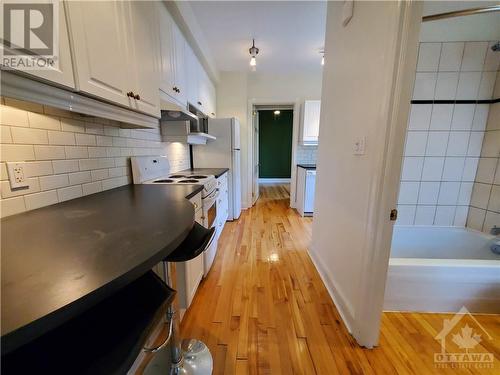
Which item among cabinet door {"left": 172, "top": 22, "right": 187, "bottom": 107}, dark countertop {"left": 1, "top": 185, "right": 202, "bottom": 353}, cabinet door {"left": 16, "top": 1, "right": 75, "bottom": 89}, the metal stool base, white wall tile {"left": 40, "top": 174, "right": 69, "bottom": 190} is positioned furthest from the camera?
cabinet door {"left": 172, "top": 22, "right": 187, "bottom": 107}

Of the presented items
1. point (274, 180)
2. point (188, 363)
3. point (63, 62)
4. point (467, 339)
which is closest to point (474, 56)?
point (467, 339)

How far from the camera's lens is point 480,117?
6.39ft

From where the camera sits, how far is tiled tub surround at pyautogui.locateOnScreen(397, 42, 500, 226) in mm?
1889

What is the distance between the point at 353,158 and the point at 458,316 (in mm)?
1410

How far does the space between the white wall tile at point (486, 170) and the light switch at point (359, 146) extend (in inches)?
66.8

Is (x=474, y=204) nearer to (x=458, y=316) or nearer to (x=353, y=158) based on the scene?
(x=458, y=316)

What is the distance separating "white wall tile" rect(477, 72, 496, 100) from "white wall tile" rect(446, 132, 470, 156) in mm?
359

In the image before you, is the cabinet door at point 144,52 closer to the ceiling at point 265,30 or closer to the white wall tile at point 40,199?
the white wall tile at point 40,199

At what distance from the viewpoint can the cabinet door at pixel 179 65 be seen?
6.41 ft

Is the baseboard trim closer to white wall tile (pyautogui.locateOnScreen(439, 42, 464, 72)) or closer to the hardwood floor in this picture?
the hardwood floor

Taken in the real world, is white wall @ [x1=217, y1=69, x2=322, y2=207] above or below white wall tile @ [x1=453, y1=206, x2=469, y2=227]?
above

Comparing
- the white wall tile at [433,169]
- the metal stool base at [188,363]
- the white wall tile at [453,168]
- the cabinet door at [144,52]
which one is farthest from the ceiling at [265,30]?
the metal stool base at [188,363]

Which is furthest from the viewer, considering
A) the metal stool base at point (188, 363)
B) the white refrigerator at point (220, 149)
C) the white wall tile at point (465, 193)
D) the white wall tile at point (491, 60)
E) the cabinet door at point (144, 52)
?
the white refrigerator at point (220, 149)

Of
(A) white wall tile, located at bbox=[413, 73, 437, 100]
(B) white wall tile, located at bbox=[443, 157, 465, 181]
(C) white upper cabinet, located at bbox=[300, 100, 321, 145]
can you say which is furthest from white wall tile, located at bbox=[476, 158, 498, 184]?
(C) white upper cabinet, located at bbox=[300, 100, 321, 145]
